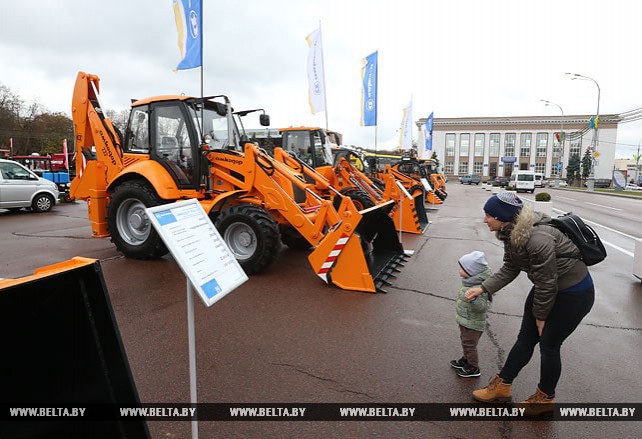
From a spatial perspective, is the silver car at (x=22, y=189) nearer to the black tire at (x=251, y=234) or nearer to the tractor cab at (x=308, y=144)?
the tractor cab at (x=308, y=144)

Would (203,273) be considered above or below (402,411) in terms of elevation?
above

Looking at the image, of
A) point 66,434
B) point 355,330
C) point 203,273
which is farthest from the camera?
point 355,330

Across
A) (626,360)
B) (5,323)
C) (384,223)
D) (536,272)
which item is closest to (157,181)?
(384,223)

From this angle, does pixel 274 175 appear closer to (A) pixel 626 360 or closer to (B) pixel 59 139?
(A) pixel 626 360

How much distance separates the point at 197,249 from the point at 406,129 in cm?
2683

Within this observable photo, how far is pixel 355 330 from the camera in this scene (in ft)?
14.2

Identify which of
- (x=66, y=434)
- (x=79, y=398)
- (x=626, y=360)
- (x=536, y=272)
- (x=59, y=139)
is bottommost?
(x=626, y=360)

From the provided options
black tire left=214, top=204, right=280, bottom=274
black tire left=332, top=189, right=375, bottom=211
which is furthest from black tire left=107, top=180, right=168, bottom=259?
black tire left=332, top=189, right=375, bottom=211

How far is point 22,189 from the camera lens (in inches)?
544

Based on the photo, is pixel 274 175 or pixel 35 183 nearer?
pixel 274 175

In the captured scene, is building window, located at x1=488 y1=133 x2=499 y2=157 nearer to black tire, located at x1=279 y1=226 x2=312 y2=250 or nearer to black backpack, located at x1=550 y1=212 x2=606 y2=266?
black tire, located at x1=279 y1=226 x2=312 y2=250

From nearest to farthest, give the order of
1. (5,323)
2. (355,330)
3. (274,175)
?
(5,323) < (355,330) < (274,175)

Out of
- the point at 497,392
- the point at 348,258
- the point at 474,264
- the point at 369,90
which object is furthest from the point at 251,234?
the point at 369,90

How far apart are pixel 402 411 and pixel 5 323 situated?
8.67ft
